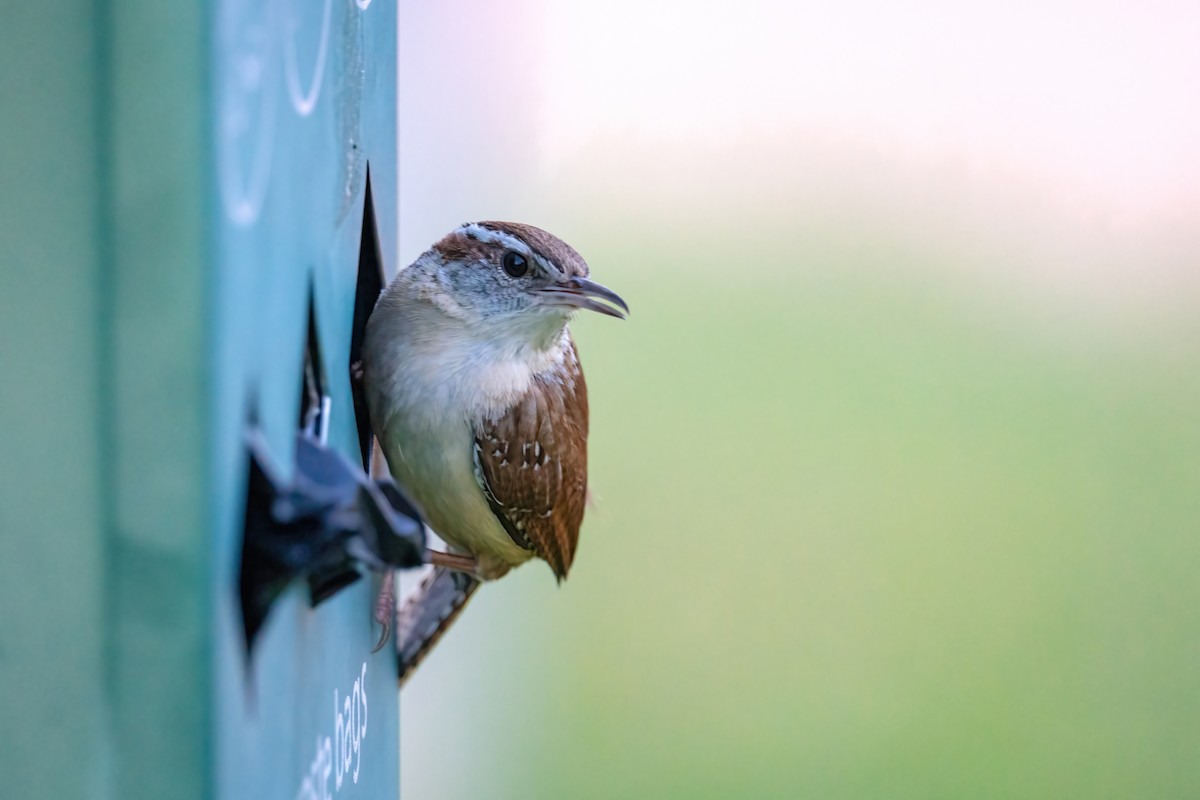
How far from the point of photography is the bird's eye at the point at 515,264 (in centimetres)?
156

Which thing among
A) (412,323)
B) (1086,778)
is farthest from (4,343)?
(1086,778)

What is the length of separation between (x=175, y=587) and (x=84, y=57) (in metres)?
0.31

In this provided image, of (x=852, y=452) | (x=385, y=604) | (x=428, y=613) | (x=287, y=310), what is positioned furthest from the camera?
(x=852, y=452)

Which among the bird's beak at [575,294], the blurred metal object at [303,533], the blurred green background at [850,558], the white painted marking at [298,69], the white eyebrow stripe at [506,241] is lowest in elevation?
the blurred green background at [850,558]

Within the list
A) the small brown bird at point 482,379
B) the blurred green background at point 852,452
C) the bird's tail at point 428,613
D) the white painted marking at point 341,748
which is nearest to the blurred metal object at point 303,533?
the white painted marking at point 341,748

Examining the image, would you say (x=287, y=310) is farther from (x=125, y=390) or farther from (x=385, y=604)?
(x=385, y=604)

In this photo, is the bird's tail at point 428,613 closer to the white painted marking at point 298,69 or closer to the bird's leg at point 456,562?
the bird's leg at point 456,562

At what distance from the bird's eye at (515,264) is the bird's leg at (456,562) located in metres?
0.41

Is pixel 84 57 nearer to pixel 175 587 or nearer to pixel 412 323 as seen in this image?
pixel 175 587

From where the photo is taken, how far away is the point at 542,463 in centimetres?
166

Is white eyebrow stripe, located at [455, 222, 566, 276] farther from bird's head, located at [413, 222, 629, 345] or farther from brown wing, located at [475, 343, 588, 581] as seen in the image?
brown wing, located at [475, 343, 588, 581]

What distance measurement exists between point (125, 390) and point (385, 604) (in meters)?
0.88

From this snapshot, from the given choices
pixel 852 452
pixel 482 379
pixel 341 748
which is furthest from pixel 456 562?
pixel 852 452

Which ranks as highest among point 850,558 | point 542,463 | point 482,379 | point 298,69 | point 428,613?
point 298,69
